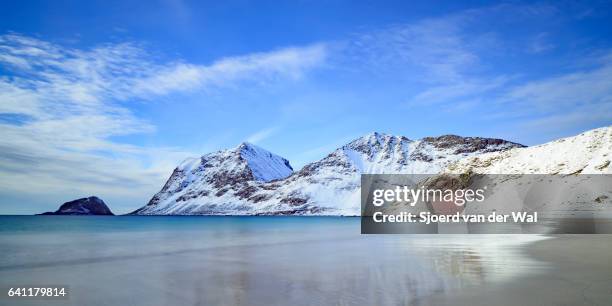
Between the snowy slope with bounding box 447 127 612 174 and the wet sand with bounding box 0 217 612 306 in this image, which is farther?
the snowy slope with bounding box 447 127 612 174

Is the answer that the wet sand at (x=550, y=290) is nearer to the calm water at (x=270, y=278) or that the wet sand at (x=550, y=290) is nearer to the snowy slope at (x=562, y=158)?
the calm water at (x=270, y=278)

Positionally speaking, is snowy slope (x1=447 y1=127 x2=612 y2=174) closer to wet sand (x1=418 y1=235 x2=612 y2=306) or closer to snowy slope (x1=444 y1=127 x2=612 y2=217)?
snowy slope (x1=444 y1=127 x2=612 y2=217)

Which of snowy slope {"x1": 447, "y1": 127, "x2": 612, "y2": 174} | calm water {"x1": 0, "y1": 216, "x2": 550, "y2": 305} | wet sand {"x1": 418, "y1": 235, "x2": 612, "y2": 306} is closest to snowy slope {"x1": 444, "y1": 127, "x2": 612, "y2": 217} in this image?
snowy slope {"x1": 447, "y1": 127, "x2": 612, "y2": 174}

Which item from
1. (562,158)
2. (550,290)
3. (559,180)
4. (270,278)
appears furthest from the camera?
(562,158)

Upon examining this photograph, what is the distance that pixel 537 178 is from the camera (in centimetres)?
7400

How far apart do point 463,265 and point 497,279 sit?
13.2 feet

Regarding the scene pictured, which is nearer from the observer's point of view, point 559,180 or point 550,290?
point 550,290

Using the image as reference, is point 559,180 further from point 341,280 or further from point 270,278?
point 270,278

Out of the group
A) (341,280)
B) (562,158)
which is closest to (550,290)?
(341,280)

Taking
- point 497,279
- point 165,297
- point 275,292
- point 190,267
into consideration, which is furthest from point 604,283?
point 190,267

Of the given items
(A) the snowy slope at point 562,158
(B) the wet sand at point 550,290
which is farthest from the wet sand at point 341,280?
(A) the snowy slope at point 562,158

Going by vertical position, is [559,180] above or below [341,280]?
above

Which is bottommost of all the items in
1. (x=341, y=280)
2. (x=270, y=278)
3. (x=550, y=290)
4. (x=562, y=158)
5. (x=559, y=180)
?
(x=270, y=278)

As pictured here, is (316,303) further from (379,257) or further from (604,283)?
(379,257)
